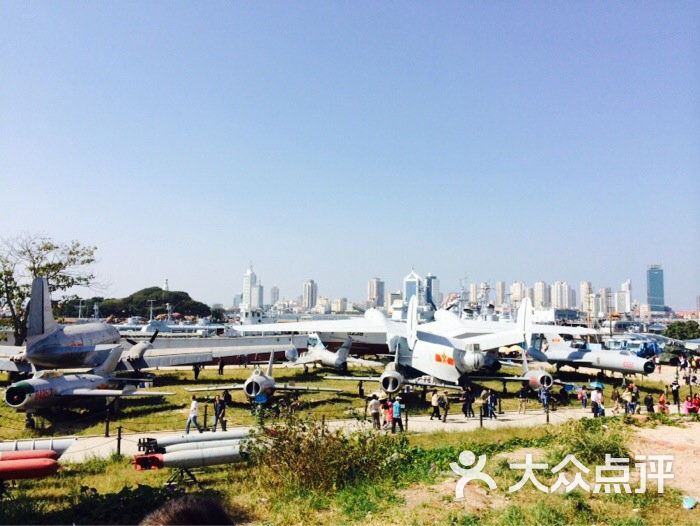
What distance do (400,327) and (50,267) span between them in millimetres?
29257

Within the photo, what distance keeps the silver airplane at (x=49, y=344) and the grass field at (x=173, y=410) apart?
10.0 ft

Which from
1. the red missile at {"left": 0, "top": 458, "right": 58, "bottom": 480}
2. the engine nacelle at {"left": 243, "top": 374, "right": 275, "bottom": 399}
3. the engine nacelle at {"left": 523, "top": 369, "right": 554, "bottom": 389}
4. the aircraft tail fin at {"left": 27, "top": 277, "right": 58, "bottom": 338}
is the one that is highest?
the aircraft tail fin at {"left": 27, "top": 277, "right": 58, "bottom": 338}

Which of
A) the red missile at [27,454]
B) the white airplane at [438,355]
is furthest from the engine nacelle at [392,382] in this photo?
the red missile at [27,454]

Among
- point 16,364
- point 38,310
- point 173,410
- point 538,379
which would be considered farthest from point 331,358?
point 16,364

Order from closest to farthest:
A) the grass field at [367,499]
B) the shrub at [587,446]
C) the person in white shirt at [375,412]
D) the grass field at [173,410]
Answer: the grass field at [367,499], the shrub at [587,446], the person in white shirt at [375,412], the grass field at [173,410]

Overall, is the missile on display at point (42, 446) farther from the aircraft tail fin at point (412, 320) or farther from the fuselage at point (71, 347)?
the aircraft tail fin at point (412, 320)

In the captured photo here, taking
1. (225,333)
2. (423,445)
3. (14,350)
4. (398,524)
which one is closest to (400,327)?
(423,445)

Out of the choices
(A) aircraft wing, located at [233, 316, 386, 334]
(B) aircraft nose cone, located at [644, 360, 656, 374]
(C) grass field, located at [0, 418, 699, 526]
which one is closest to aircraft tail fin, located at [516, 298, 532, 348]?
(A) aircraft wing, located at [233, 316, 386, 334]

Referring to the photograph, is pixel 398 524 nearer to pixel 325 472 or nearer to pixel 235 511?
pixel 325 472

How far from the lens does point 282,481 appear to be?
11.3m

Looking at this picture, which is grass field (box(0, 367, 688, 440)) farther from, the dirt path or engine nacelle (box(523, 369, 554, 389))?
the dirt path

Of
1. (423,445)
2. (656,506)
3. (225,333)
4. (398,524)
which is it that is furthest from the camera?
(225,333)

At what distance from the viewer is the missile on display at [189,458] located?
464 inches

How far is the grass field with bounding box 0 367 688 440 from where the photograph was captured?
1950 cm
